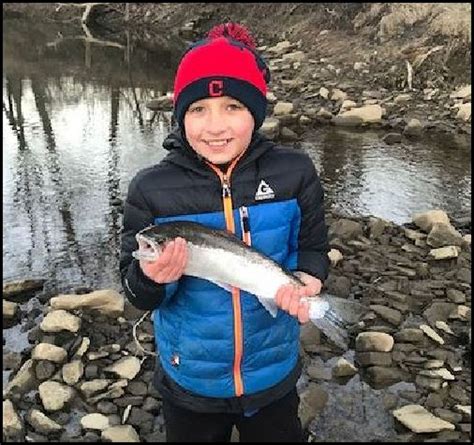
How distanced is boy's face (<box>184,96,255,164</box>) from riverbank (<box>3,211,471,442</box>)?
2617 millimetres

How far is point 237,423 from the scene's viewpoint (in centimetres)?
317

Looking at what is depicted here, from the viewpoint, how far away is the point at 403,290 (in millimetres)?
6441

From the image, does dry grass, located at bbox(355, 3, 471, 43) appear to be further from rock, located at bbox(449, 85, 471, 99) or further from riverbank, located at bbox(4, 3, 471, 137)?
rock, located at bbox(449, 85, 471, 99)

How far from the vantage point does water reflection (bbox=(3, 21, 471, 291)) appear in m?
8.07

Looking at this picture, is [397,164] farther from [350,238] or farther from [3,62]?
[3,62]

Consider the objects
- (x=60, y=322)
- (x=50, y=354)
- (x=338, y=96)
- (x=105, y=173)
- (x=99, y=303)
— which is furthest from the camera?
(x=338, y=96)

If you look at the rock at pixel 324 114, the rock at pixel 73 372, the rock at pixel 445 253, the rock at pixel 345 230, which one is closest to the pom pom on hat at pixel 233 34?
the rock at pixel 73 372

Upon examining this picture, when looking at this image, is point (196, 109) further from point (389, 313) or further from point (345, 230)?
point (345, 230)

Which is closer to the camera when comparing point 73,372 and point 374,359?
point 73,372

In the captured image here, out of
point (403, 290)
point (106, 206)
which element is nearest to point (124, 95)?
point (106, 206)

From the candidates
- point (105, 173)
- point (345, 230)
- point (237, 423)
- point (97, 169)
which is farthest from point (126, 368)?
point (97, 169)

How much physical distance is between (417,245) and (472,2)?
1269 cm

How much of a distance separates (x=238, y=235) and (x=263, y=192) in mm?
221

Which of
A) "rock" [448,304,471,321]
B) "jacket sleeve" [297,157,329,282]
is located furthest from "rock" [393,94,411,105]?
"jacket sleeve" [297,157,329,282]
